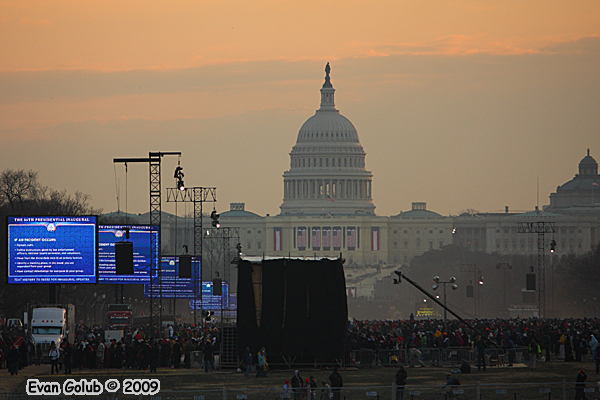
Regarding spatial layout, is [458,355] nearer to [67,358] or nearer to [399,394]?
[67,358]

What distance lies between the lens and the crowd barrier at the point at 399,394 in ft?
95.5

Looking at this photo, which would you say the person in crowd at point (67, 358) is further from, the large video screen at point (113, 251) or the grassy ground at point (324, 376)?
the large video screen at point (113, 251)

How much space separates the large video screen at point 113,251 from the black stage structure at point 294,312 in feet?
51.4

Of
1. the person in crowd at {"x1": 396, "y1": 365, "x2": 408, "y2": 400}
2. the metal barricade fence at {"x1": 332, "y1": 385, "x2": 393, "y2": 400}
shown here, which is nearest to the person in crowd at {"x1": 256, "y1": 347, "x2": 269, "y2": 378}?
the metal barricade fence at {"x1": 332, "y1": 385, "x2": 393, "y2": 400}

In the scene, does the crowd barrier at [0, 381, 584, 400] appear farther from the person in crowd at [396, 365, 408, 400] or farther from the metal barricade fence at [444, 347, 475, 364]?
the metal barricade fence at [444, 347, 475, 364]

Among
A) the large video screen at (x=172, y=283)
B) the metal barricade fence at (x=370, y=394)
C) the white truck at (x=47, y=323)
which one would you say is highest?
the large video screen at (x=172, y=283)

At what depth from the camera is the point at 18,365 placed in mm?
41250

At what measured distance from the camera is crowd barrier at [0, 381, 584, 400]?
29.1m

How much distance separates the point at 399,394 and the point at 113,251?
30.5m

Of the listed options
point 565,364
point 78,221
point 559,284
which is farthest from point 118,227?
point 559,284

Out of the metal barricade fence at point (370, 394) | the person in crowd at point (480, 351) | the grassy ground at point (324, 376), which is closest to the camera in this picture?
the metal barricade fence at point (370, 394)

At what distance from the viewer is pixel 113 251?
58.7 meters

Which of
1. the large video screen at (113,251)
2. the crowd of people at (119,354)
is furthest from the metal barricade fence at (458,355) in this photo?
the large video screen at (113,251)

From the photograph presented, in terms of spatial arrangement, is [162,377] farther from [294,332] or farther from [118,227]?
[118,227]
